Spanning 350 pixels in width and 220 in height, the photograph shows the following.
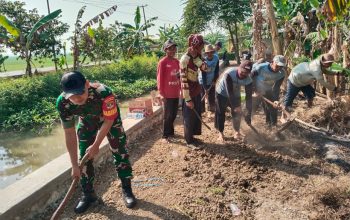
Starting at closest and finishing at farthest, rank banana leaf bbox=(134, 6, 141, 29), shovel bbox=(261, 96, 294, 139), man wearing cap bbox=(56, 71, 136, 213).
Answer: man wearing cap bbox=(56, 71, 136, 213)
shovel bbox=(261, 96, 294, 139)
banana leaf bbox=(134, 6, 141, 29)

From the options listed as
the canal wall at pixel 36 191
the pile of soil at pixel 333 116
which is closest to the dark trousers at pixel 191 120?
the canal wall at pixel 36 191

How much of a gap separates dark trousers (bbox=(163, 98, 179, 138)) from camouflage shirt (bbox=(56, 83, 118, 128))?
2.28 meters

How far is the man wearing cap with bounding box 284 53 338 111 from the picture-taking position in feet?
17.7

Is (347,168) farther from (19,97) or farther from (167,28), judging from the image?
(167,28)

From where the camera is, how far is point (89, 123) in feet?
10.5

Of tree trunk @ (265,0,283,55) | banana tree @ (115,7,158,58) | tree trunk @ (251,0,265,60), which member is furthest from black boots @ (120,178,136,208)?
banana tree @ (115,7,158,58)

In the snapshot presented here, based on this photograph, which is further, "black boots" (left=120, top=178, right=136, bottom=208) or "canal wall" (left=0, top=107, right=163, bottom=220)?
"black boots" (left=120, top=178, right=136, bottom=208)

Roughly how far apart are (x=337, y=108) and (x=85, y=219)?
4.71 metres

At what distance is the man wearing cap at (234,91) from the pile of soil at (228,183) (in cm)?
36

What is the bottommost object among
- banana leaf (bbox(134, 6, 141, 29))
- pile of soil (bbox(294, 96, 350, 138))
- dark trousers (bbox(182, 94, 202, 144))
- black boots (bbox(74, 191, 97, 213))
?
black boots (bbox(74, 191, 97, 213))

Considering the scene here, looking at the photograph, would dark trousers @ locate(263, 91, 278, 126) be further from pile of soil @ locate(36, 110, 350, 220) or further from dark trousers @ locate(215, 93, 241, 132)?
dark trousers @ locate(215, 93, 241, 132)

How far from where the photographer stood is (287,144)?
5.20 meters

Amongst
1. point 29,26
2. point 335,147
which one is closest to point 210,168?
point 335,147

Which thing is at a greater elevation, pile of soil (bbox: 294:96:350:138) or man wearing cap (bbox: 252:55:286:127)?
man wearing cap (bbox: 252:55:286:127)
